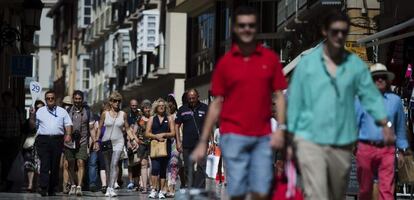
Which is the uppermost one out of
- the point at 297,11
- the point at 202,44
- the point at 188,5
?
the point at 188,5

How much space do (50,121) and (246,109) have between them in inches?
466

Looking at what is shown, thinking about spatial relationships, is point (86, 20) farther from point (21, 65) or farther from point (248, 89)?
point (248, 89)

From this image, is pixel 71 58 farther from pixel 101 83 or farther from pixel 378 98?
pixel 378 98

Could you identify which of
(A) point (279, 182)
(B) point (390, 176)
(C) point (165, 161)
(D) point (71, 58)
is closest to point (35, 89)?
(C) point (165, 161)

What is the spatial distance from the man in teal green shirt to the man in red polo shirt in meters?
0.21

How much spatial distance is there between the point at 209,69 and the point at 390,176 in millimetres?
35421

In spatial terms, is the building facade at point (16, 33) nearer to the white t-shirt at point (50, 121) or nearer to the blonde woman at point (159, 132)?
the blonde woman at point (159, 132)

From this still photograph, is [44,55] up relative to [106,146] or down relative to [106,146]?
up

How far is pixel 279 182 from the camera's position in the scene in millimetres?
10148

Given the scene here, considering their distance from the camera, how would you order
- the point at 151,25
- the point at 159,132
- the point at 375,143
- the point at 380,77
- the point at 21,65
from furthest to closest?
1. the point at 151,25
2. the point at 21,65
3. the point at 159,132
4. the point at 380,77
5. the point at 375,143

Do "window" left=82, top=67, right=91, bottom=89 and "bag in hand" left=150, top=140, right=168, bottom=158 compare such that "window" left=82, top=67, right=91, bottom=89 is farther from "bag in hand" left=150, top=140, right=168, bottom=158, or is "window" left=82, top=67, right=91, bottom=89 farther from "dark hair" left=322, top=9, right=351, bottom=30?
"dark hair" left=322, top=9, right=351, bottom=30

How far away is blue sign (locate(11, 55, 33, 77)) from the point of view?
103 ft

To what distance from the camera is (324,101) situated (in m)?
10.0

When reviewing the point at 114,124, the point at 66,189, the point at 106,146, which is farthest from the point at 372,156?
the point at 66,189
